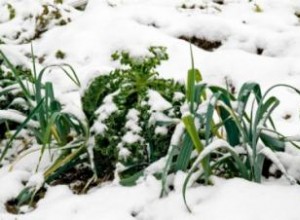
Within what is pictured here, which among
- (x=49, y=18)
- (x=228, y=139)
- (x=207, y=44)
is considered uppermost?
(x=228, y=139)

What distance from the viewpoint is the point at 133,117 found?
216 cm

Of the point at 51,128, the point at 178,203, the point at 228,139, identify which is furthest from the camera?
the point at 51,128

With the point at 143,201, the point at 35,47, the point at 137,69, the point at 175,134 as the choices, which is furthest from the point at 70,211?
the point at 35,47

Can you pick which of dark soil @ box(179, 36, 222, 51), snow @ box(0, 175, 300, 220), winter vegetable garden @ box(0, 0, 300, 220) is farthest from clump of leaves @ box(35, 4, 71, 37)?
snow @ box(0, 175, 300, 220)

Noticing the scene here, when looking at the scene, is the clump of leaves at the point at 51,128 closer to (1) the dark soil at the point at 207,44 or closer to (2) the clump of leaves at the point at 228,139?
(2) the clump of leaves at the point at 228,139

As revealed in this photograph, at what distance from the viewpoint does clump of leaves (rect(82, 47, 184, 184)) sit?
2.12 metres

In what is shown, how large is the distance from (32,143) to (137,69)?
73 centimetres

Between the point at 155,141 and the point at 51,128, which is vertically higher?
the point at 155,141

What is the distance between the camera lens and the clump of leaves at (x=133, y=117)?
2.12 m

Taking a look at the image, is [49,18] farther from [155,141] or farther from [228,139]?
[228,139]

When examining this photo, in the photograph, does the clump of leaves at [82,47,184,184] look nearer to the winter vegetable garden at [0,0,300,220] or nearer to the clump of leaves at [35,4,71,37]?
the winter vegetable garden at [0,0,300,220]

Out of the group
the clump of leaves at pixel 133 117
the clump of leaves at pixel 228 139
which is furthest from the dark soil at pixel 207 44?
the clump of leaves at pixel 228 139

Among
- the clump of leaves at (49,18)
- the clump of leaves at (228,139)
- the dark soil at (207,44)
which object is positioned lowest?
the clump of leaves at (49,18)

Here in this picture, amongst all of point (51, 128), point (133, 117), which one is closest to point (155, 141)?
point (133, 117)
